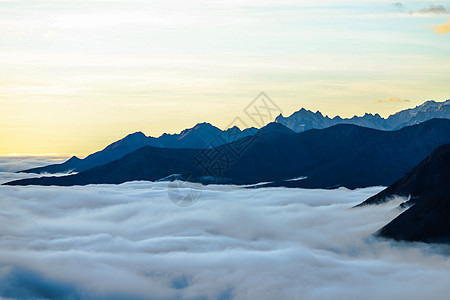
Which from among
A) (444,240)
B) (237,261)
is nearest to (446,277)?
(444,240)

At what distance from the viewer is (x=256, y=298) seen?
155 m

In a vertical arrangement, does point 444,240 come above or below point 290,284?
above

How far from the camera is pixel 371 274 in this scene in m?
175

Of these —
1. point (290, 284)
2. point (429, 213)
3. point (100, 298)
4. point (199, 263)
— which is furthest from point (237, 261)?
point (429, 213)

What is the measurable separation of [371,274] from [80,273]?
90.8 m

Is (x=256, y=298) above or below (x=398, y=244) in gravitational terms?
below

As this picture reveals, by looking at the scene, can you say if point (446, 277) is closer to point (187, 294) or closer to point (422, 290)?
point (422, 290)

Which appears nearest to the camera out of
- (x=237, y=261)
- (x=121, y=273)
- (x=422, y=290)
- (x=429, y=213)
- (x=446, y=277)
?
(x=422, y=290)

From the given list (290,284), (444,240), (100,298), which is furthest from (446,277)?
(100,298)

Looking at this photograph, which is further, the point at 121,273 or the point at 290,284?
the point at 121,273

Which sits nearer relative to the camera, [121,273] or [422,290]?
[422,290]

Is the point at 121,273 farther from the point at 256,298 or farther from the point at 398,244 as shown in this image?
the point at 398,244

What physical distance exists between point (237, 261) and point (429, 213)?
65.1 m

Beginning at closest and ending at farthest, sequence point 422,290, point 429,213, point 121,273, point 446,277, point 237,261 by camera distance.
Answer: point 422,290
point 446,277
point 429,213
point 121,273
point 237,261
